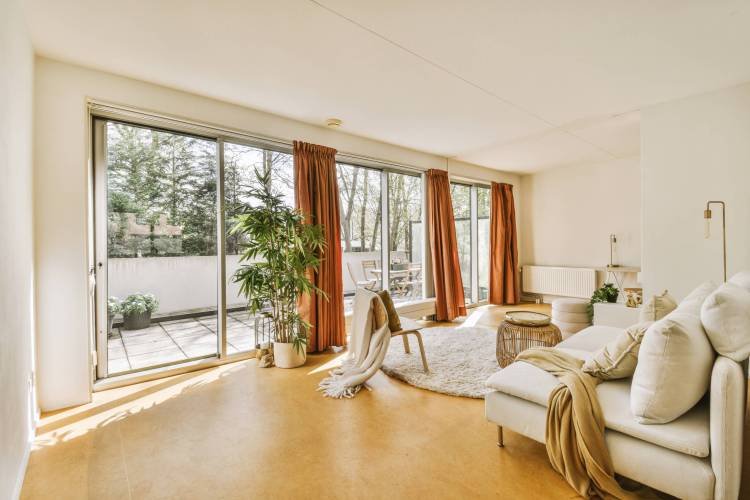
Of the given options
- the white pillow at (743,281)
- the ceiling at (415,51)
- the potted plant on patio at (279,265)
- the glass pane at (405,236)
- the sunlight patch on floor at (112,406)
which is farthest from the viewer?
the glass pane at (405,236)

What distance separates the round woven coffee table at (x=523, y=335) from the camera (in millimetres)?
2869

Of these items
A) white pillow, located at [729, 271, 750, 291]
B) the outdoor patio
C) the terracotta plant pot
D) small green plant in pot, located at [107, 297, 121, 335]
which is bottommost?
the outdoor patio

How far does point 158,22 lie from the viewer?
2.21 m

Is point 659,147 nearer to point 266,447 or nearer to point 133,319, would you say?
point 266,447

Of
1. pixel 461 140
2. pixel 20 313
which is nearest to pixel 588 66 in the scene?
pixel 461 140

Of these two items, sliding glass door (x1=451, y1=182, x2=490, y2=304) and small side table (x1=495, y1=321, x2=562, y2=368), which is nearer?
small side table (x1=495, y1=321, x2=562, y2=368)

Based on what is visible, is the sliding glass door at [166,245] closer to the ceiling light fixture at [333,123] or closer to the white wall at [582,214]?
the ceiling light fixture at [333,123]

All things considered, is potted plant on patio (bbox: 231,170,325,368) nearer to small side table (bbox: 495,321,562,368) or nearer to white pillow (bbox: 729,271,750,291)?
small side table (bbox: 495,321,562,368)

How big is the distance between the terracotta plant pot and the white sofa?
3210 mm

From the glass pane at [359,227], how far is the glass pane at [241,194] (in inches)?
33.0

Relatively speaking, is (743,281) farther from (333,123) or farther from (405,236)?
(405,236)

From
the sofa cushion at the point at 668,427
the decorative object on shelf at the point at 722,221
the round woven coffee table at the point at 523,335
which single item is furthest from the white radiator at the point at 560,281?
the sofa cushion at the point at 668,427

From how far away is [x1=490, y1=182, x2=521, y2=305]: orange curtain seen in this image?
6.53 meters

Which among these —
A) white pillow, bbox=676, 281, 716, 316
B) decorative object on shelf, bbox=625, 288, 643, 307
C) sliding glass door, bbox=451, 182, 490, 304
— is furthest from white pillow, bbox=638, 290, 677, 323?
sliding glass door, bbox=451, 182, 490, 304
